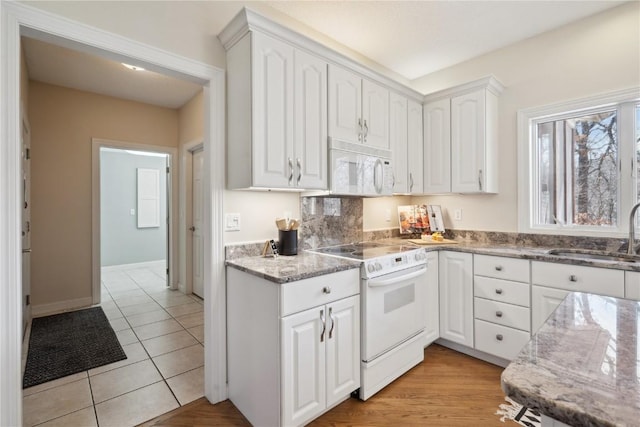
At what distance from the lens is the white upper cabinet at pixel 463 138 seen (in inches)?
111

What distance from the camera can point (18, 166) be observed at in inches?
56.9

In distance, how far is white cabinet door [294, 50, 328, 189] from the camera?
206 cm

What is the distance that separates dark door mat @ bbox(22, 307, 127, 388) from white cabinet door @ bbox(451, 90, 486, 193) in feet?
11.2

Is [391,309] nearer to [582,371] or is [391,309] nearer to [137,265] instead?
[582,371]

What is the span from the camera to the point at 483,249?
8.27 ft

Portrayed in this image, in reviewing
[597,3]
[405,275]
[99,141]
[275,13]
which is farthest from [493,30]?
[99,141]

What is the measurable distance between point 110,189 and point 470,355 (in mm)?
6852

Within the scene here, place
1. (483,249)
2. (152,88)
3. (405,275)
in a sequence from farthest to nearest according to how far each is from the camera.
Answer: (152,88)
(483,249)
(405,275)

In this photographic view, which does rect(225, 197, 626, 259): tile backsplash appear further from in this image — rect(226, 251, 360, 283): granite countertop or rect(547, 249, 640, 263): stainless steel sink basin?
rect(226, 251, 360, 283): granite countertop

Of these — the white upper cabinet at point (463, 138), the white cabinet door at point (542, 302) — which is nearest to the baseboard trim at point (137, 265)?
the white upper cabinet at point (463, 138)

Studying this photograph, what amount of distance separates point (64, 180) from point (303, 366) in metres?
3.87

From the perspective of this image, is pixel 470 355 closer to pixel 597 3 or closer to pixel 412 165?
pixel 412 165

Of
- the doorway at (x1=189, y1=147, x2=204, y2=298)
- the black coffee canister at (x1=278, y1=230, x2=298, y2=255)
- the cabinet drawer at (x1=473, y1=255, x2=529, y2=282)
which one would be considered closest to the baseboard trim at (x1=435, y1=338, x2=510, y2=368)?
the cabinet drawer at (x1=473, y1=255, x2=529, y2=282)

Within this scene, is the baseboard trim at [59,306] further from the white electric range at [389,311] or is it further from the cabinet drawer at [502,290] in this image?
the cabinet drawer at [502,290]
